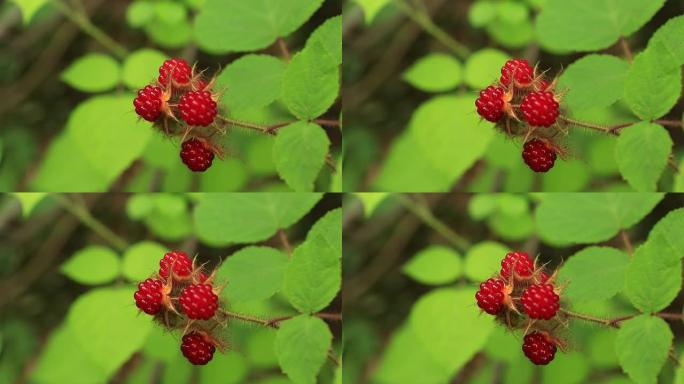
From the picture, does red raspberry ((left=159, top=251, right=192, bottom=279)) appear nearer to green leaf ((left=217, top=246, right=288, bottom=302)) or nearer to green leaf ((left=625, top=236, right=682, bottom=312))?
green leaf ((left=217, top=246, right=288, bottom=302))

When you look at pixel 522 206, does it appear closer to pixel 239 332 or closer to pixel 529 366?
pixel 529 366

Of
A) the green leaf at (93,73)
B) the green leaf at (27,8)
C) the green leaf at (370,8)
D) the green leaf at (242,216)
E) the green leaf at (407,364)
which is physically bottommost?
the green leaf at (407,364)

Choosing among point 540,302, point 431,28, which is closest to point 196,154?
point 431,28

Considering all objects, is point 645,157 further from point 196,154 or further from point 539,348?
point 196,154

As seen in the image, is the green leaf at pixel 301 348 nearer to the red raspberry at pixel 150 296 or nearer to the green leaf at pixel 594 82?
the red raspberry at pixel 150 296

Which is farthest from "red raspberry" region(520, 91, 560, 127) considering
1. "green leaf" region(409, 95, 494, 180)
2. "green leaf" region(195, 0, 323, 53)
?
"green leaf" region(195, 0, 323, 53)

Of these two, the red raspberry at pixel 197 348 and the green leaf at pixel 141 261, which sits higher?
the green leaf at pixel 141 261

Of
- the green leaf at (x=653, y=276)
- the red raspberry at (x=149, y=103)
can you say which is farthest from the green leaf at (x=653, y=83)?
the red raspberry at (x=149, y=103)
